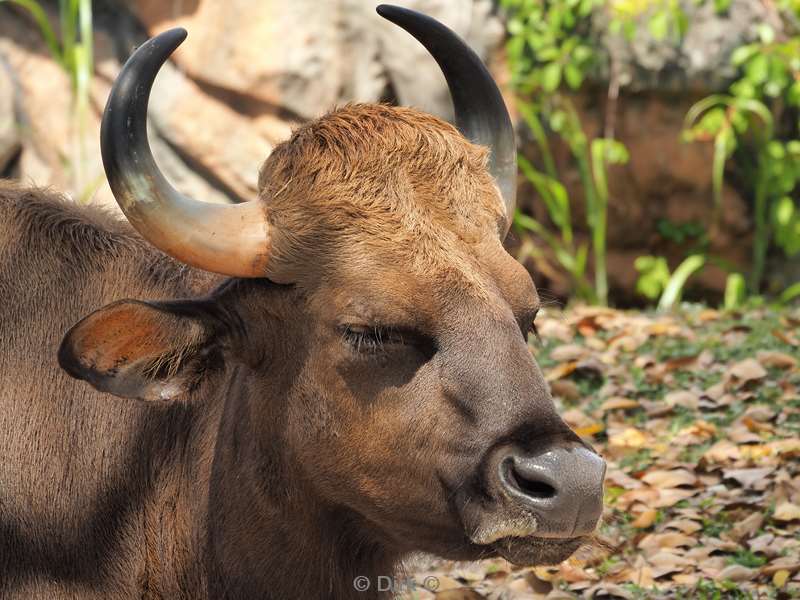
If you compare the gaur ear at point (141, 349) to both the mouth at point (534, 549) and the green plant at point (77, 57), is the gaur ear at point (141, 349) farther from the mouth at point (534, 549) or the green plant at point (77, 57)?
the green plant at point (77, 57)

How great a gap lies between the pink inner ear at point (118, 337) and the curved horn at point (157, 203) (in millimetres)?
231

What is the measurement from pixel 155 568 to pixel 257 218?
4.28 feet

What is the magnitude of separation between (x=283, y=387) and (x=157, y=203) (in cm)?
71

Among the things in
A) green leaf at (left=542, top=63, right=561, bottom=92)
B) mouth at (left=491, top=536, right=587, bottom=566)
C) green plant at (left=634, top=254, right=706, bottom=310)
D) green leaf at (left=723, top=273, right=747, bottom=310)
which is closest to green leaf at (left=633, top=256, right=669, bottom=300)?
green plant at (left=634, top=254, right=706, bottom=310)

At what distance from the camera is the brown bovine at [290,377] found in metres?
3.56

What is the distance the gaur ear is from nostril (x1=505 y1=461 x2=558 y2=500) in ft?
3.75

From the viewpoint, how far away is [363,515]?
386 centimetres

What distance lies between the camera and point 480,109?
4586 mm

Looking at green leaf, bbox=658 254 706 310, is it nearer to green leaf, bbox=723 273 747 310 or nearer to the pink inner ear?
green leaf, bbox=723 273 747 310

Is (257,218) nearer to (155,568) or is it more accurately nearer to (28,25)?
(155,568)

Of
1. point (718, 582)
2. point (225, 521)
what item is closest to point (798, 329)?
point (718, 582)

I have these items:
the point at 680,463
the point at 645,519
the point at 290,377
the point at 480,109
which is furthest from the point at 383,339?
the point at 680,463

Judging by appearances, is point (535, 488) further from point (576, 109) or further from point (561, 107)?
point (576, 109)

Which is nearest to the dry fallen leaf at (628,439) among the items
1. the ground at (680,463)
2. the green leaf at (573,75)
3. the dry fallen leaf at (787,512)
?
the ground at (680,463)
